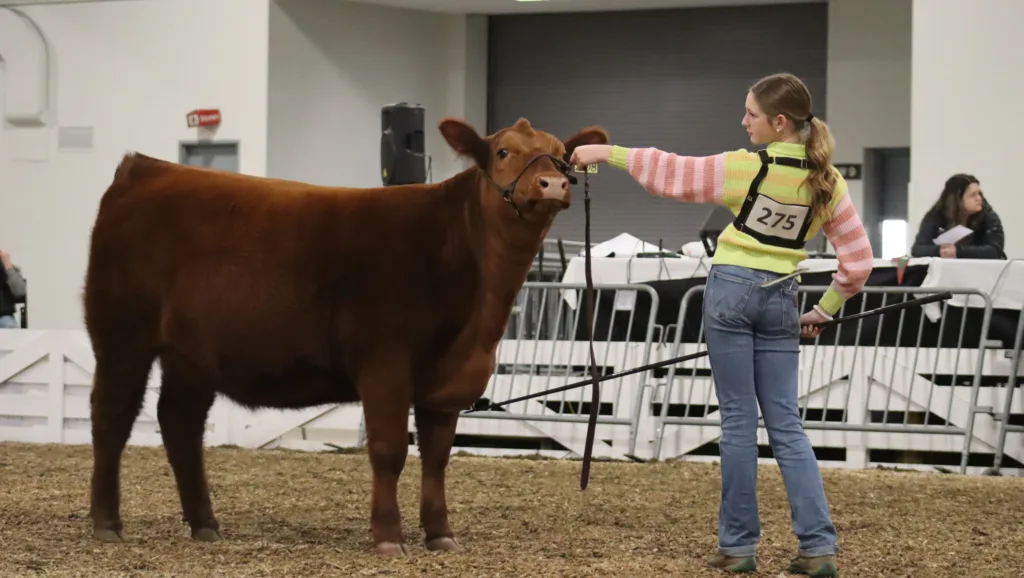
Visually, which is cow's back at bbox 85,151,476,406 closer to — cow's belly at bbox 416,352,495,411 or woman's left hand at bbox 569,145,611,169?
cow's belly at bbox 416,352,495,411

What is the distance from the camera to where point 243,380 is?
427 cm

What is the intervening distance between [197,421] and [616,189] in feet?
46.5

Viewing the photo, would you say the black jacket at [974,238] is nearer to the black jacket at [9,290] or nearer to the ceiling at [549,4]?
the black jacket at [9,290]

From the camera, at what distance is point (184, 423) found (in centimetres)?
465

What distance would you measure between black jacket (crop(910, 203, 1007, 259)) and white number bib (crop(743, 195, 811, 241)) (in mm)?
5446

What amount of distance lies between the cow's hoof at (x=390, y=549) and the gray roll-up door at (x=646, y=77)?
13.4 m

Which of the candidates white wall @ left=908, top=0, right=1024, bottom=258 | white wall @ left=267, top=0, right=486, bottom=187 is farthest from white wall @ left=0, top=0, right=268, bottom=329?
white wall @ left=908, top=0, right=1024, bottom=258

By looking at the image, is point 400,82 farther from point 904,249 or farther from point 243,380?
point 243,380

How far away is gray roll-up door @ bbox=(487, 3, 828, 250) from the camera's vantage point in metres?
17.5

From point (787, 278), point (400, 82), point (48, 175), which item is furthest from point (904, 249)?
point (787, 278)

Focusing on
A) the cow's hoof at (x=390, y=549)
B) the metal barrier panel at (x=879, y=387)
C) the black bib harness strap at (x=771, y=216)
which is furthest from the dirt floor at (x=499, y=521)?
the black bib harness strap at (x=771, y=216)

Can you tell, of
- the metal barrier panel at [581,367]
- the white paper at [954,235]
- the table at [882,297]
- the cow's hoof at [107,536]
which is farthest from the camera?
the white paper at [954,235]

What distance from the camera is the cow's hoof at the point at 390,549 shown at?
4.02 metres

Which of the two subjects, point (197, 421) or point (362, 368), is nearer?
point (362, 368)
